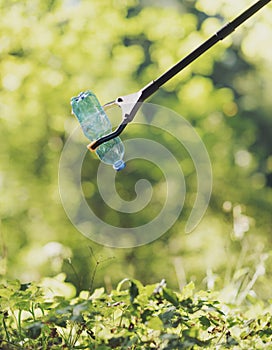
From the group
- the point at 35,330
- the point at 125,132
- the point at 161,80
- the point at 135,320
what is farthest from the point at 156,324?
the point at 125,132

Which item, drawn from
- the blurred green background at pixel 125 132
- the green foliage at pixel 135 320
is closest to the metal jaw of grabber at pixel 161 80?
the green foliage at pixel 135 320

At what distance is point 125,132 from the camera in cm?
434

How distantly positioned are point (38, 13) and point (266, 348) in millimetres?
2866

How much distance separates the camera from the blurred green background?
12.0 ft

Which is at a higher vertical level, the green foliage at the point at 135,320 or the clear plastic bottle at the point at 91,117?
the clear plastic bottle at the point at 91,117

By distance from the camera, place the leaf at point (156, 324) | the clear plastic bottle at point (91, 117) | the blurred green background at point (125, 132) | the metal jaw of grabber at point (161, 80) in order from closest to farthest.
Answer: the leaf at point (156, 324) < the metal jaw of grabber at point (161, 80) < the clear plastic bottle at point (91, 117) < the blurred green background at point (125, 132)

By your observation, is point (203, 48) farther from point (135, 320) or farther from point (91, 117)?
point (135, 320)

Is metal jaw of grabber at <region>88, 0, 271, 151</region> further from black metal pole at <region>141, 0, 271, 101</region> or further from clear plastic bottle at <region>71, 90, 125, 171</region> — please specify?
clear plastic bottle at <region>71, 90, 125, 171</region>

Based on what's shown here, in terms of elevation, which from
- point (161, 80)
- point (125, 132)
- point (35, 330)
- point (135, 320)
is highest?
point (125, 132)

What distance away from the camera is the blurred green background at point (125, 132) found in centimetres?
365

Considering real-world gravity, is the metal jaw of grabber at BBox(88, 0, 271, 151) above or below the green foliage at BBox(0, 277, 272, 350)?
above

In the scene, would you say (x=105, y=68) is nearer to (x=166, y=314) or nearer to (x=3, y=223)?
(x=3, y=223)

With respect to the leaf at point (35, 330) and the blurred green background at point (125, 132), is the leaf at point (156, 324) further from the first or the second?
the blurred green background at point (125, 132)

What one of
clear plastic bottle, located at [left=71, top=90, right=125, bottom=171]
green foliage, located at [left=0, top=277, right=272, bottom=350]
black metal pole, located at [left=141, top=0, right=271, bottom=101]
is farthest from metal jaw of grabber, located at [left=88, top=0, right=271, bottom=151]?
green foliage, located at [left=0, top=277, right=272, bottom=350]
